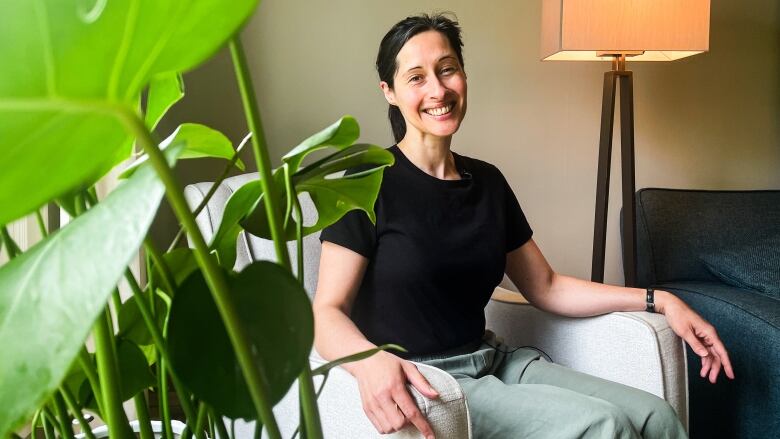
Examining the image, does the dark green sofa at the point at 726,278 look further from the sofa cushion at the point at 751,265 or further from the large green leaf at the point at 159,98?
the large green leaf at the point at 159,98

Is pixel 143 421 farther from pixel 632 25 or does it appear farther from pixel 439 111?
pixel 632 25

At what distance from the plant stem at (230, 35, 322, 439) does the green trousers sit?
0.94 meters

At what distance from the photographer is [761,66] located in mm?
2625

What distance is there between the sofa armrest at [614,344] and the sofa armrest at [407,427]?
21.6 inches

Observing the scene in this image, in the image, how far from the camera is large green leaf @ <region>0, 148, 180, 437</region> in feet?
0.78

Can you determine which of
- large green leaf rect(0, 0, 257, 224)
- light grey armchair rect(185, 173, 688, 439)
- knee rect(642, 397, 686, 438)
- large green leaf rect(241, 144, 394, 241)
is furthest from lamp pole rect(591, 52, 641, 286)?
large green leaf rect(0, 0, 257, 224)

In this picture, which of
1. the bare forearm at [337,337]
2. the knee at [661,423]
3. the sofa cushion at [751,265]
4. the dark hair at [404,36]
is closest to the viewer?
the bare forearm at [337,337]

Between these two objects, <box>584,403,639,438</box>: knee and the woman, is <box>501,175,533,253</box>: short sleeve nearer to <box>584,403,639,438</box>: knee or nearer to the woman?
the woman

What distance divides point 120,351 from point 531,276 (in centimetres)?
127

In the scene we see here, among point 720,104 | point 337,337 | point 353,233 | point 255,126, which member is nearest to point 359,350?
point 337,337

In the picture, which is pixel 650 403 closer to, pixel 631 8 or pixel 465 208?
pixel 465 208

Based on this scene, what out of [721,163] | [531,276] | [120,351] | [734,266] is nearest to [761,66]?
[721,163]

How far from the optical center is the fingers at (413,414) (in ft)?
3.40

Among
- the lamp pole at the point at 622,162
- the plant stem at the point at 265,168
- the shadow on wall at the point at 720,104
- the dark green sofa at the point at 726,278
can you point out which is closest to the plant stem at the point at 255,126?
the plant stem at the point at 265,168
